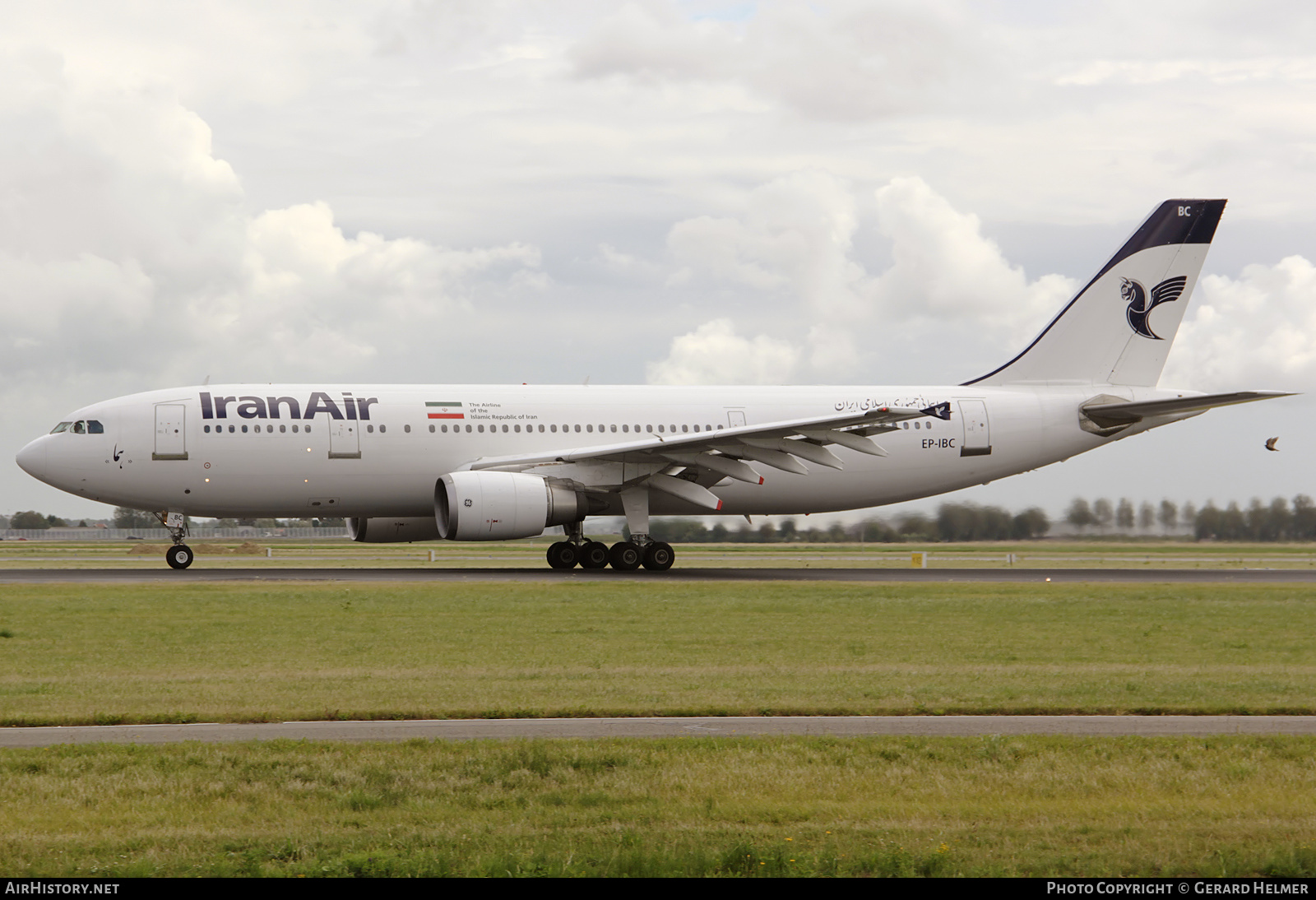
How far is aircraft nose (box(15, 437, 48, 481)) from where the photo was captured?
105ft

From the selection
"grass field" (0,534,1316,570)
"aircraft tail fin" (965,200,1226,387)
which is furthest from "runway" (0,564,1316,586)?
"aircraft tail fin" (965,200,1226,387)

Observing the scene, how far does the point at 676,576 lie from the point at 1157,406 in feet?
47.8

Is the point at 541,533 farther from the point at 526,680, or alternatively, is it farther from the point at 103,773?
the point at 103,773

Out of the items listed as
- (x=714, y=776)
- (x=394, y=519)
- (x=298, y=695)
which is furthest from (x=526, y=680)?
(x=394, y=519)

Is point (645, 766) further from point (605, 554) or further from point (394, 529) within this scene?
point (394, 529)

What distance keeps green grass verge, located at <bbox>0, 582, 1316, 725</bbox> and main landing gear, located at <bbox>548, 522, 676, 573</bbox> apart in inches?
218

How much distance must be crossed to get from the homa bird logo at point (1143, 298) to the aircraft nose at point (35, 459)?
30053mm

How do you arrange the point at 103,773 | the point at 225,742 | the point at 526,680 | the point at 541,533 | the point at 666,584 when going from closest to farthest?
1. the point at 103,773
2. the point at 225,742
3. the point at 526,680
4. the point at 666,584
5. the point at 541,533

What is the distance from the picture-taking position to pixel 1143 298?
38.8m

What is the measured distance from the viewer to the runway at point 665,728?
Result: 11.2 meters

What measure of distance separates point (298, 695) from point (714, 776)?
5493mm

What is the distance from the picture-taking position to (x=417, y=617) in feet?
71.1

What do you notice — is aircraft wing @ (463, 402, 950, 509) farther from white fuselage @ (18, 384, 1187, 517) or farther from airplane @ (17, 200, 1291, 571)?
white fuselage @ (18, 384, 1187, 517)

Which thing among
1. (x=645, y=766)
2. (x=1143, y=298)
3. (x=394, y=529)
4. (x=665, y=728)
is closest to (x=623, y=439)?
(x=394, y=529)
